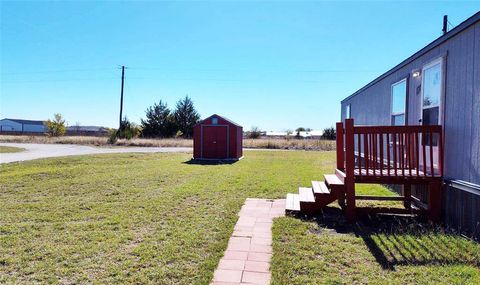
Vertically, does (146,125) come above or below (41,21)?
below

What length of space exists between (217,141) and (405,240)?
45.3 feet

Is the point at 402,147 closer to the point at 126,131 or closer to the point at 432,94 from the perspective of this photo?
the point at 432,94

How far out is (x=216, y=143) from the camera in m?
17.2

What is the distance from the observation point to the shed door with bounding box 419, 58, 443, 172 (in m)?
4.84

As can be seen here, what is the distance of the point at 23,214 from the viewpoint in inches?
195

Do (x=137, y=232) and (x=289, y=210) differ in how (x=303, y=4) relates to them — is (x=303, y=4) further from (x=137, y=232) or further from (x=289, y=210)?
(x=137, y=232)

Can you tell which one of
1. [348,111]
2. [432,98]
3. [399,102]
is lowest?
[432,98]

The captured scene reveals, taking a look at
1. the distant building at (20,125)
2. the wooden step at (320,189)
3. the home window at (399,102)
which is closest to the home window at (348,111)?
the home window at (399,102)

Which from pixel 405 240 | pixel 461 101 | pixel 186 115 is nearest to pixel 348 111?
pixel 461 101

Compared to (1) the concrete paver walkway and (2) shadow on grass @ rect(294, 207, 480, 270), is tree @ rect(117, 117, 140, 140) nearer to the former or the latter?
(1) the concrete paver walkway

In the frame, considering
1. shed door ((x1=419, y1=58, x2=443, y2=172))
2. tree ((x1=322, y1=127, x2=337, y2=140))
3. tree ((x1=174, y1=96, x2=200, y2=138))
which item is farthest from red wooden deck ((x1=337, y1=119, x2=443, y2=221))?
tree ((x1=174, y1=96, x2=200, y2=138))

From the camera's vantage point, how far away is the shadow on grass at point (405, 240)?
319cm

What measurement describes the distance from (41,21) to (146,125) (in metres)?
29.2

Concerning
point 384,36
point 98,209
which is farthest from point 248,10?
point 98,209
